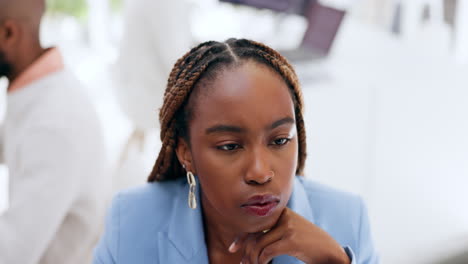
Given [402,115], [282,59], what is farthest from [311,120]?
[282,59]

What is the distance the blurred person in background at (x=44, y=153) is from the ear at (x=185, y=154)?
1.55 feet

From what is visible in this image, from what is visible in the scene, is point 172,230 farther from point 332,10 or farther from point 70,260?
point 332,10

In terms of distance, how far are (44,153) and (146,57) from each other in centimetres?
86

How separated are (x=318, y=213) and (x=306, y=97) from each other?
3.61 feet

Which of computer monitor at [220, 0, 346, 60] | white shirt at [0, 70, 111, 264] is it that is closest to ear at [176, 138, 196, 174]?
white shirt at [0, 70, 111, 264]

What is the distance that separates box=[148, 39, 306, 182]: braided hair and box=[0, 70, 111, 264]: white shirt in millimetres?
443

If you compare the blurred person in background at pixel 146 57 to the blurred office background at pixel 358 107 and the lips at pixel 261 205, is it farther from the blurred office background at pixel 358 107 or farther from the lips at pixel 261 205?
the lips at pixel 261 205

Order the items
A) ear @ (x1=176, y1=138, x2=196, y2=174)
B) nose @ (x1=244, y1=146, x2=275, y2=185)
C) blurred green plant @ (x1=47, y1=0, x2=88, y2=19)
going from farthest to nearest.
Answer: blurred green plant @ (x1=47, y1=0, x2=88, y2=19) → ear @ (x1=176, y1=138, x2=196, y2=174) → nose @ (x1=244, y1=146, x2=275, y2=185)

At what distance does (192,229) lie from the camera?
→ 101 cm

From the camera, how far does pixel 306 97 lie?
82.1 inches

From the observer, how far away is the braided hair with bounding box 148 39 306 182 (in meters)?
0.85

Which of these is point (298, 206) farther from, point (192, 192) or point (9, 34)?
point (9, 34)

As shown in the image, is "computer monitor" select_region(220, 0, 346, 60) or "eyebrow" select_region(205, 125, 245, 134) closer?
"eyebrow" select_region(205, 125, 245, 134)

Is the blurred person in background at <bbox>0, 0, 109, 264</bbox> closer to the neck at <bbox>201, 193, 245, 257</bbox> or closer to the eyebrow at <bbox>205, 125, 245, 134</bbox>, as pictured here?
the neck at <bbox>201, 193, 245, 257</bbox>
